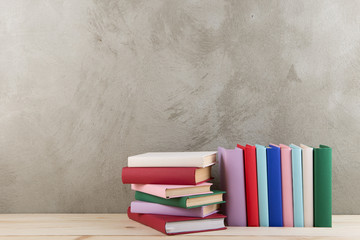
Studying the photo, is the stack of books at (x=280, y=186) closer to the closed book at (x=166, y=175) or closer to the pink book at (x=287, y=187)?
the pink book at (x=287, y=187)

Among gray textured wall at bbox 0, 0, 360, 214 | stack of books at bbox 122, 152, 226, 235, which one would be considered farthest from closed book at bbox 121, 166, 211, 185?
gray textured wall at bbox 0, 0, 360, 214

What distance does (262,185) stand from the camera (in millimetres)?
1106

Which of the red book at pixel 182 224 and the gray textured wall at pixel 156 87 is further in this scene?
the gray textured wall at pixel 156 87

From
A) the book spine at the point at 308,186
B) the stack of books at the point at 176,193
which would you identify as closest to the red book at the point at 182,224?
the stack of books at the point at 176,193

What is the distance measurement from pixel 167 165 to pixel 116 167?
33 centimetres

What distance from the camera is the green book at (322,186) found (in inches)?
42.6

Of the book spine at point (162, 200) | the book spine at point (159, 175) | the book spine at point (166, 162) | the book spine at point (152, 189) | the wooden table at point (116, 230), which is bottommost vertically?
the wooden table at point (116, 230)

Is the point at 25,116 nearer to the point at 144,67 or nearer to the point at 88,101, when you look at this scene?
the point at 88,101

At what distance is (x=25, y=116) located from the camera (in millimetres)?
1378

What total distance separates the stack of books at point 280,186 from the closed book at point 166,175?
0.35 feet

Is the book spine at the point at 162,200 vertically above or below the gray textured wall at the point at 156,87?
below

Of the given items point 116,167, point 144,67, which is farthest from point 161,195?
point 144,67

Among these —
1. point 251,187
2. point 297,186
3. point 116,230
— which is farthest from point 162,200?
point 297,186

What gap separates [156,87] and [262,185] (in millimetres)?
497
